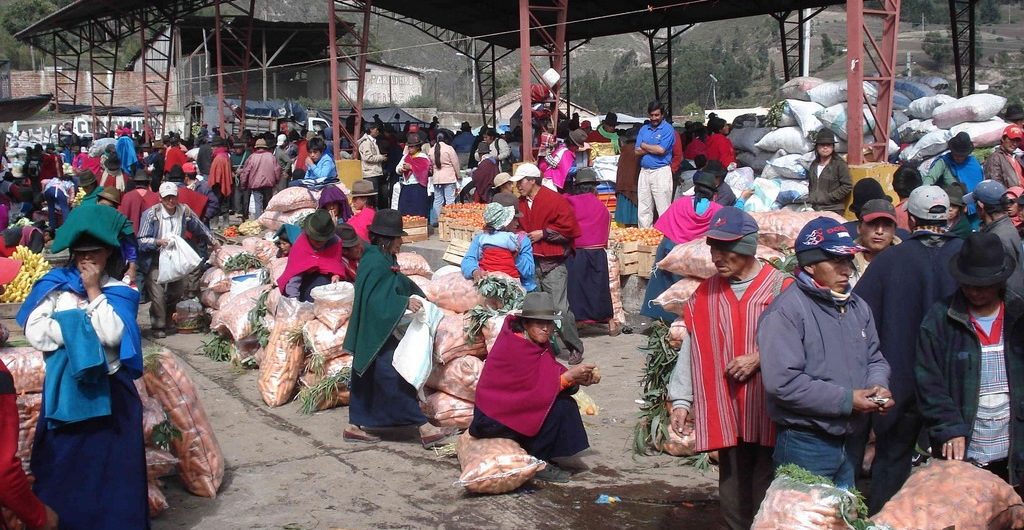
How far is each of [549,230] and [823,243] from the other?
5.19 meters

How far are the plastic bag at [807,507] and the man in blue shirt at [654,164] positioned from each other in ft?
27.9

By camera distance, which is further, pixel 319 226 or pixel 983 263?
pixel 319 226

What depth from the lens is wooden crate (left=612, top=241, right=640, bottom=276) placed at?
10555 millimetres

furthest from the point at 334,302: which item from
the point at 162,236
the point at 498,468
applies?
the point at 162,236

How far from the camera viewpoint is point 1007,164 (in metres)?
9.19

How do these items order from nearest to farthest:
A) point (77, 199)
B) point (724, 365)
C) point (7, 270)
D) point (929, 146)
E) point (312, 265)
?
point (724, 365) < point (7, 270) < point (312, 265) < point (929, 146) < point (77, 199)

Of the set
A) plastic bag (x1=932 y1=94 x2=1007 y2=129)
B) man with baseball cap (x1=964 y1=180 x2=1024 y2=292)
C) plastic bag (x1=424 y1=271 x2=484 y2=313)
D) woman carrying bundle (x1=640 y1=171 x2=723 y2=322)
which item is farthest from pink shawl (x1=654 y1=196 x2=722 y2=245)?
plastic bag (x1=932 y1=94 x2=1007 y2=129)

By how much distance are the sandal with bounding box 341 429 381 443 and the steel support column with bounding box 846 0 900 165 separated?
5.99 meters

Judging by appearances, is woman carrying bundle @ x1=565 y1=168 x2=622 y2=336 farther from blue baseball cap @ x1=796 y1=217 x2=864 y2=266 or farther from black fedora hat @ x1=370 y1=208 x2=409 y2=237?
blue baseball cap @ x1=796 y1=217 x2=864 y2=266

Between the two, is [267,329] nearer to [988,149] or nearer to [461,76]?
[988,149]

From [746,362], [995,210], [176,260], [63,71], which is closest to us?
[746,362]

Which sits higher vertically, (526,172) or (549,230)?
(526,172)

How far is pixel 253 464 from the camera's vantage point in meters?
6.60

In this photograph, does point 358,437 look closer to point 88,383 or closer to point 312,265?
point 312,265
